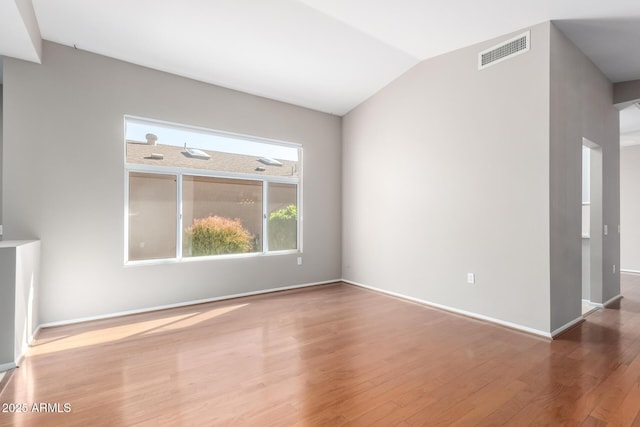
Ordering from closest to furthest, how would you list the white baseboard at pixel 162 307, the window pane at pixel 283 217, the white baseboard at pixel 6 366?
the white baseboard at pixel 6 366
the white baseboard at pixel 162 307
the window pane at pixel 283 217

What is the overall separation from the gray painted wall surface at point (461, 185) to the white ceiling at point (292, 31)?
0.42 meters

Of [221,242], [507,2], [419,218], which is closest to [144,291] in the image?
[221,242]

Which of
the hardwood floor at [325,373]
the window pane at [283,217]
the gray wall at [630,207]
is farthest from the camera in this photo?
the gray wall at [630,207]

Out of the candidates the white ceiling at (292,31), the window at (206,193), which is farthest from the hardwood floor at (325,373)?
the white ceiling at (292,31)

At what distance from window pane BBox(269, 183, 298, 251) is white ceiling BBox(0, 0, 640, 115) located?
1.71 m

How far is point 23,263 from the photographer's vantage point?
262 centimetres

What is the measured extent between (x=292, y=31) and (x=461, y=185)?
106 inches

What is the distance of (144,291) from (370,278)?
10.7 feet

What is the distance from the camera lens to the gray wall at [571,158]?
3.13 m

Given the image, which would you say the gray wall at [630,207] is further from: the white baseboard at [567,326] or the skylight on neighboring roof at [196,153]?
the skylight on neighboring roof at [196,153]

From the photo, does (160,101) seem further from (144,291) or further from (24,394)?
(24,394)

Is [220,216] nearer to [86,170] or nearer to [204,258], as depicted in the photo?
[204,258]

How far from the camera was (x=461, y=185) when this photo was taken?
12.6 ft

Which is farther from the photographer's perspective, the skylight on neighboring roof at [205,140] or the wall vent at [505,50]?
the skylight on neighboring roof at [205,140]
